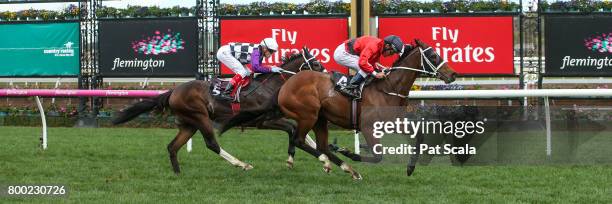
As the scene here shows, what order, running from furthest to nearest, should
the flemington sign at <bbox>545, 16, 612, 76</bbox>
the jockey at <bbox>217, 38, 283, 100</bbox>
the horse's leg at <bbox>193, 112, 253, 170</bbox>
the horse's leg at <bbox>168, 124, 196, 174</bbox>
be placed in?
the flemington sign at <bbox>545, 16, 612, 76</bbox>
the jockey at <bbox>217, 38, 283, 100</bbox>
the horse's leg at <bbox>193, 112, 253, 170</bbox>
the horse's leg at <bbox>168, 124, 196, 174</bbox>

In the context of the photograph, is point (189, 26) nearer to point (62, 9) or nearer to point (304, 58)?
→ point (62, 9)

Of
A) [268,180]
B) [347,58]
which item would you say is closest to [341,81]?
[347,58]

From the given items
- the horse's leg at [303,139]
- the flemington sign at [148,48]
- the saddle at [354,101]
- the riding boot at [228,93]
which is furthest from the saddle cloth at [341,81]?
the flemington sign at [148,48]

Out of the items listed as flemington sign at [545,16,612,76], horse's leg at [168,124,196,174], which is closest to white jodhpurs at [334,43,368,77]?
horse's leg at [168,124,196,174]

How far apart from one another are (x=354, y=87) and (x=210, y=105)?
1.70 metres

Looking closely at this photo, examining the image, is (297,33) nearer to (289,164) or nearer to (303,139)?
(289,164)

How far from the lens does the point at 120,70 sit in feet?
53.0

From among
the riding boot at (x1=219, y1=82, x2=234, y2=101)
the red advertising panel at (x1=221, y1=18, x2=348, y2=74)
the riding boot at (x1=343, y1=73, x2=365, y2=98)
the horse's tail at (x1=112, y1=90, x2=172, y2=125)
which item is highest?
the red advertising panel at (x1=221, y1=18, x2=348, y2=74)

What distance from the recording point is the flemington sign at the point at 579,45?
46.1 ft

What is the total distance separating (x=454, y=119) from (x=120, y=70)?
10.2m

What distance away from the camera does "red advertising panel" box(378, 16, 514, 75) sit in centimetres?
1446

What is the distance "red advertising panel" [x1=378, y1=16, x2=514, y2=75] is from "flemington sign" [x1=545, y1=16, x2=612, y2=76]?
26.8 inches

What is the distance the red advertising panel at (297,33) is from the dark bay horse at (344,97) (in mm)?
7602

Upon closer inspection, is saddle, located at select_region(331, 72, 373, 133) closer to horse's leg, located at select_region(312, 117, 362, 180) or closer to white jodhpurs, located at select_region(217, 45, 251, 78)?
horse's leg, located at select_region(312, 117, 362, 180)
